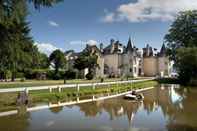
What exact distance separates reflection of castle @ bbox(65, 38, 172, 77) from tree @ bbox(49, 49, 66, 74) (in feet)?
41.1

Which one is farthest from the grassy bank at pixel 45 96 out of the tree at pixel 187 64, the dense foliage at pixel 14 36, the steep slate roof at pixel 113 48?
the steep slate roof at pixel 113 48

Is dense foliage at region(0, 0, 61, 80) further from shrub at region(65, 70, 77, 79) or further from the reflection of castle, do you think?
the reflection of castle

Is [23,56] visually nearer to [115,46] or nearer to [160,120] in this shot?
[160,120]

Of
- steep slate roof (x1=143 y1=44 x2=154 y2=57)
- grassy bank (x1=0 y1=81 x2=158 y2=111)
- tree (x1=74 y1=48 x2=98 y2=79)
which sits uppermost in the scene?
steep slate roof (x1=143 y1=44 x2=154 y2=57)

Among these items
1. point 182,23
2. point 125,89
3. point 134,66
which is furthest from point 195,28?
point 125,89

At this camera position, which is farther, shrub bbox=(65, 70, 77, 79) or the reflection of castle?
the reflection of castle

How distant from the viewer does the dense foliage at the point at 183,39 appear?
77.8 metres

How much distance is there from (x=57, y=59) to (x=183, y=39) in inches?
1268

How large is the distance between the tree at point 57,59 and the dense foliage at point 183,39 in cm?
2720

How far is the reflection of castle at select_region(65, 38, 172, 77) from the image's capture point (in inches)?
4245

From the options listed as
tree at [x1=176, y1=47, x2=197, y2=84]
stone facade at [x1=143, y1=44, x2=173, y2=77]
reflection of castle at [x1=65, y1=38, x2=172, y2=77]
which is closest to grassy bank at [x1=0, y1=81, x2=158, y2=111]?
tree at [x1=176, y1=47, x2=197, y2=84]

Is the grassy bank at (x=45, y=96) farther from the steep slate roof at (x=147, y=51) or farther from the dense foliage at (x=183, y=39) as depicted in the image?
the steep slate roof at (x=147, y=51)

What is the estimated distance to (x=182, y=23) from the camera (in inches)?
3408

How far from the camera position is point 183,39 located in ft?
281
